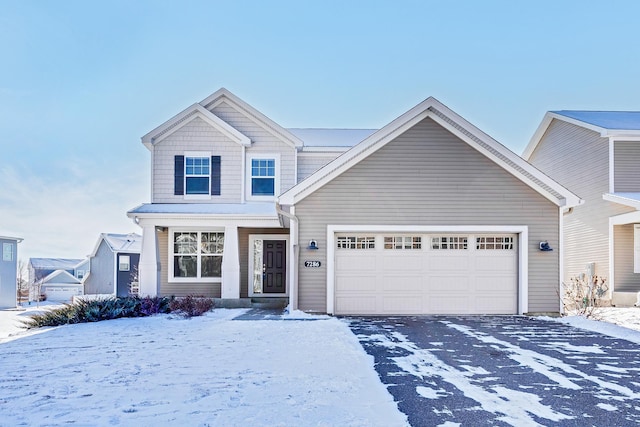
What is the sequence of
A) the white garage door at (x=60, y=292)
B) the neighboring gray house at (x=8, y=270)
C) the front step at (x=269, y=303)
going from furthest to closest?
the white garage door at (x=60, y=292) → the neighboring gray house at (x=8, y=270) → the front step at (x=269, y=303)

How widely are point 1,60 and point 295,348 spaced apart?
16.5m

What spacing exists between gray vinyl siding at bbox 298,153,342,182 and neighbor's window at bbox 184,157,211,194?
9.92ft

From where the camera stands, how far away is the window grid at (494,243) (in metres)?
12.2

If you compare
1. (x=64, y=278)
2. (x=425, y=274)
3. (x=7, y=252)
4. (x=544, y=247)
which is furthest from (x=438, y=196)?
(x=64, y=278)

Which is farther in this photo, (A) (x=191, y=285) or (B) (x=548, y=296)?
(A) (x=191, y=285)

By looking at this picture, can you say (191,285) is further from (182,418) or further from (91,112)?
(182,418)

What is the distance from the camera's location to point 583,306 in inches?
A: 516

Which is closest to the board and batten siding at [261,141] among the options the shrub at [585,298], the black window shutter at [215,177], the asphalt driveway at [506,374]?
the black window shutter at [215,177]

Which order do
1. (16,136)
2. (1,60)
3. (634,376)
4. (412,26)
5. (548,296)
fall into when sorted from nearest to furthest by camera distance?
(634,376)
(548,296)
(1,60)
(412,26)
(16,136)

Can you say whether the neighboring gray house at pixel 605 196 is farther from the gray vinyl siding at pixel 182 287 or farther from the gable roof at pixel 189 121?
the gray vinyl siding at pixel 182 287

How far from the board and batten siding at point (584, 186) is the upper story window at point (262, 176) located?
427 inches

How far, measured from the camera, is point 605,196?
1566 cm

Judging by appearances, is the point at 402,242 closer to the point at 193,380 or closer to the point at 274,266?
the point at 274,266

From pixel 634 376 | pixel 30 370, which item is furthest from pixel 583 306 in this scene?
pixel 30 370
